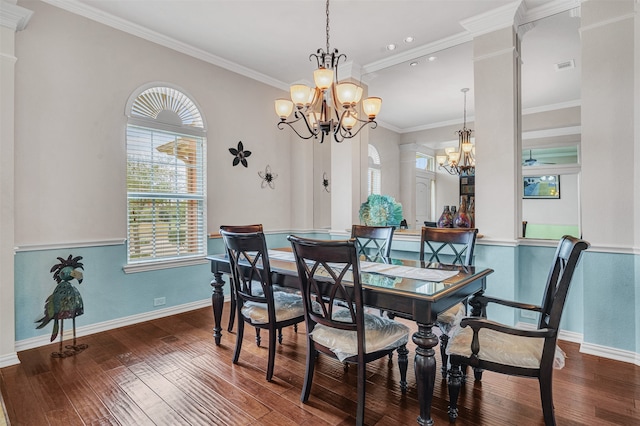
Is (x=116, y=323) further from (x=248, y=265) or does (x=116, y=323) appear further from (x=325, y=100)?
(x=325, y=100)

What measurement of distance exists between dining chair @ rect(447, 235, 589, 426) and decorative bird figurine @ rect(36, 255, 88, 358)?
2.98 metres

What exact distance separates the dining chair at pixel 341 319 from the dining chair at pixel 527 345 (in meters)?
0.36

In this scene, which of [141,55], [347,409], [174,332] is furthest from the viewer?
[141,55]

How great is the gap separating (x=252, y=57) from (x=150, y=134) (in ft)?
5.22

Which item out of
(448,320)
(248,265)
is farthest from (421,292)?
(248,265)

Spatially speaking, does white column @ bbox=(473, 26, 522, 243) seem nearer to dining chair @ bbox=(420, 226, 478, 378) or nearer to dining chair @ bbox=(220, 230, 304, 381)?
Result: dining chair @ bbox=(420, 226, 478, 378)

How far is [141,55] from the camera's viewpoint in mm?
3551

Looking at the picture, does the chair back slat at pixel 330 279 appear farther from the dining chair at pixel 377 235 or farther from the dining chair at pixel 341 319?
the dining chair at pixel 377 235

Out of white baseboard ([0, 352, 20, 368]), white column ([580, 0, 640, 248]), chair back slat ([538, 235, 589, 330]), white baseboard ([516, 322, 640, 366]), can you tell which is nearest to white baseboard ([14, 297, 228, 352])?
white baseboard ([0, 352, 20, 368])

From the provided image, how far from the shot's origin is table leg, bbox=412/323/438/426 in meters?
1.68

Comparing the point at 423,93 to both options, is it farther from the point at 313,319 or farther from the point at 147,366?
the point at 147,366

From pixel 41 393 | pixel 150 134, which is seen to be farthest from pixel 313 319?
pixel 150 134

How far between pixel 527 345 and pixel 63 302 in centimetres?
340

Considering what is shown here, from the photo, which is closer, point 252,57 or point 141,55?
point 141,55
